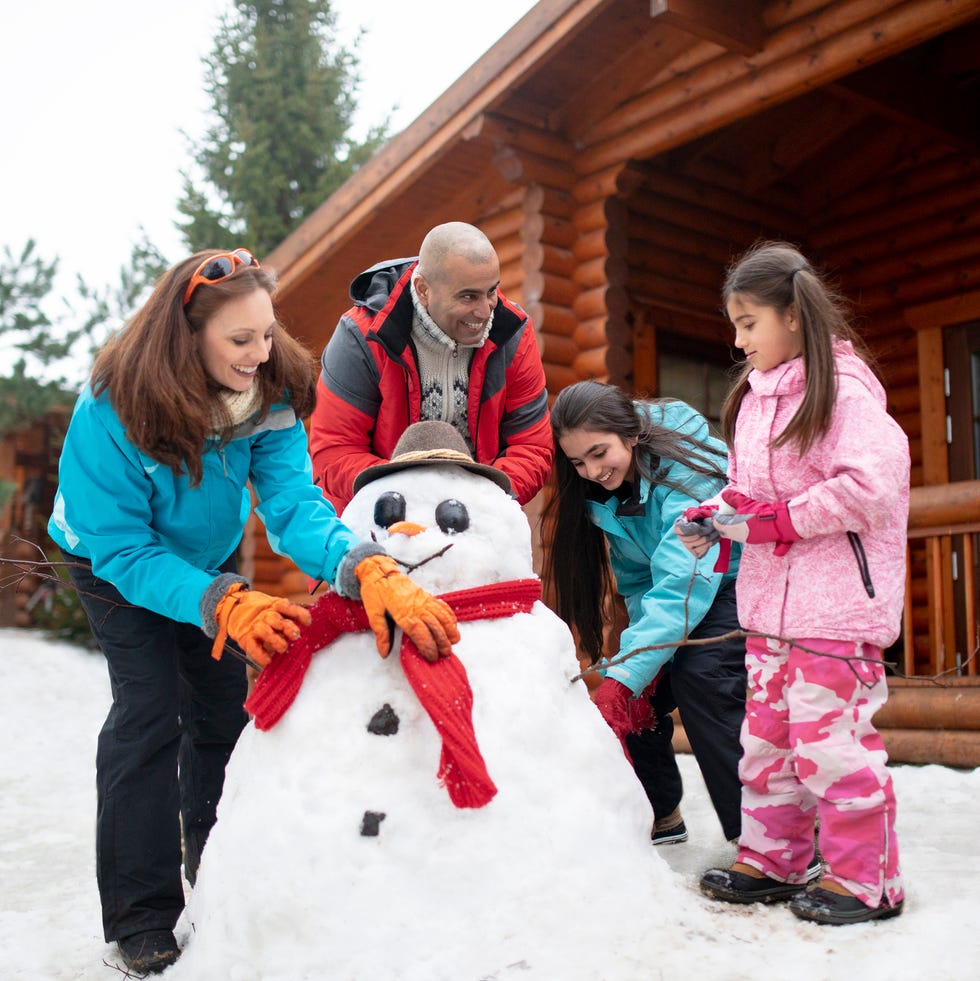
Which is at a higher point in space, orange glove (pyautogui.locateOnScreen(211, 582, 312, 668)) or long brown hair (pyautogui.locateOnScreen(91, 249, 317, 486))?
long brown hair (pyautogui.locateOnScreen(91, 249, 317, 486))

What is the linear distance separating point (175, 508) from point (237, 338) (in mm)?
430

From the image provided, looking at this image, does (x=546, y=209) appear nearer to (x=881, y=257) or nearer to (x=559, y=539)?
(x=881, y=257)

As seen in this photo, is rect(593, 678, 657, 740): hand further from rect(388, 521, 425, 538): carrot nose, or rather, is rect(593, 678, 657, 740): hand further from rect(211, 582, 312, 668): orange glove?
rect(211, 582, 312, 668): orange glove

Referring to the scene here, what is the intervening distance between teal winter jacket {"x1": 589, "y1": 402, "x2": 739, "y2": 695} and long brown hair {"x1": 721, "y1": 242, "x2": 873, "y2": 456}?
1.54 ft

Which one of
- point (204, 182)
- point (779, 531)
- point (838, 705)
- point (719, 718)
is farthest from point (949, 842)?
point (204, 182)

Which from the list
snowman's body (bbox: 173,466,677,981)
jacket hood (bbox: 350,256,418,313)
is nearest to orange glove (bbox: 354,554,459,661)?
snowman's body (bbox: 173,466,677,981)

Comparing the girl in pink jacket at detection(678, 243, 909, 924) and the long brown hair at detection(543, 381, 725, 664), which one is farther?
the long brown hair at detection(543, 381, 725, 664)

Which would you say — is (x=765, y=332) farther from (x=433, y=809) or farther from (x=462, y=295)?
(x=433, y=809)

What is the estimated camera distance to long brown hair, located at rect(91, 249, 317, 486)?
7.11 feet

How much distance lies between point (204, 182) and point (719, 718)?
13630 mm

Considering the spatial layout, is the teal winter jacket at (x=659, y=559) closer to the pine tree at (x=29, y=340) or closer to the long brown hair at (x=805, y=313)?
the long brown hair at (x=805, y=313)

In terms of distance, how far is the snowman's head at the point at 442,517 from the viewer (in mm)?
2184

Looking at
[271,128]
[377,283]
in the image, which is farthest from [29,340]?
[377,283]

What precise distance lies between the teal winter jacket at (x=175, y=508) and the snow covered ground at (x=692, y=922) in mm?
689
